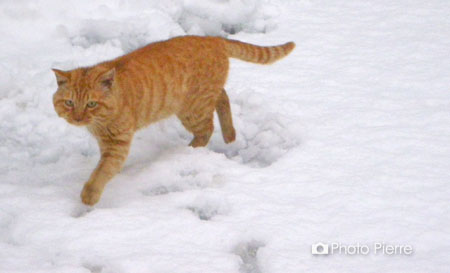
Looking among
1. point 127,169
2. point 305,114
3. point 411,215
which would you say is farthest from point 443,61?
point 127,169

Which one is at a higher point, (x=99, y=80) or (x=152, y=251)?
(x=99, y=80)

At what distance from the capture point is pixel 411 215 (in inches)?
123

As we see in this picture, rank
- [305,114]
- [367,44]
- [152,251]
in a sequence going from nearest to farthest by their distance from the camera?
[152,251]
[305,114]
[367,44]

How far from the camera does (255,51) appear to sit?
13.3 ft

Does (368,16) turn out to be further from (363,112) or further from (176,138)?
(176,138)

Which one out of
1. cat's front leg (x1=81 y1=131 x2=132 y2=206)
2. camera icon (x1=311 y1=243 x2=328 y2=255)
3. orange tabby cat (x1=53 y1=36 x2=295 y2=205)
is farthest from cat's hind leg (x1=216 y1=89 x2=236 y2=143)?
camera icon (x1=311 y1=243 x2=328 y2=255)

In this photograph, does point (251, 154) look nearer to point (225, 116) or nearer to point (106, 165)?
point (225, 116)

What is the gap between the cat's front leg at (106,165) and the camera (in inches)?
128

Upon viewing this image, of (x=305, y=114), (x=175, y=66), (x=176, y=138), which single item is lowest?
(x=176, y=138)

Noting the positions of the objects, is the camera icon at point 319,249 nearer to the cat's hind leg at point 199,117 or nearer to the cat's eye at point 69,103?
the cat's hind leg at point 199,117

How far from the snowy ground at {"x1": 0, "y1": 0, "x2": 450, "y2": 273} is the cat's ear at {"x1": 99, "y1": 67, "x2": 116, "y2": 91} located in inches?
27.0

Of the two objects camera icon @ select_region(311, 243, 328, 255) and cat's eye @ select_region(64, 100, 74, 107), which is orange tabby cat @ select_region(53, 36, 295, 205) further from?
camera icon @ select_region(311, 243, 328, 255)

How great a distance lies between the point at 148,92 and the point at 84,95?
56 centimetres

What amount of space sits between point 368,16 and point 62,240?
Result: 4.48 m
